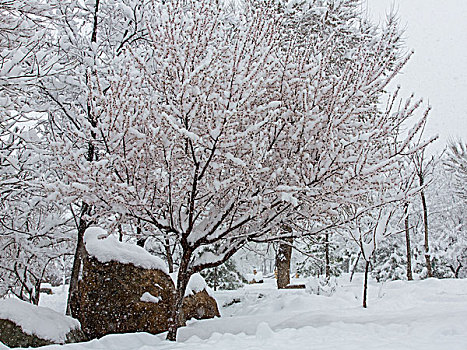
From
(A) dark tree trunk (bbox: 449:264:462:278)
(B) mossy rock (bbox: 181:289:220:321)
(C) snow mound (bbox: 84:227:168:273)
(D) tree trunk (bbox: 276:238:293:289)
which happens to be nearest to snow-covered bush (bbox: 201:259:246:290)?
(D) tree trunk (bbox: 276:238:293:289)

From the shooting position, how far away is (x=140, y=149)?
4891 mm

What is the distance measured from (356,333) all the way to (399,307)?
4157mm

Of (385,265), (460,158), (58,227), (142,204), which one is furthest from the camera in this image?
(385,265)

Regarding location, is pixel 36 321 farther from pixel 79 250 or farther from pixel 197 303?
pixel 197 303

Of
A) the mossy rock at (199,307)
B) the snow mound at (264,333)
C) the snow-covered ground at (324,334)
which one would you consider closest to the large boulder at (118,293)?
the snow-covered ground at (324,334)

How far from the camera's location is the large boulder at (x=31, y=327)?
5453mm

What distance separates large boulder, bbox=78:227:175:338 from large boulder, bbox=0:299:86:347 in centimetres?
35

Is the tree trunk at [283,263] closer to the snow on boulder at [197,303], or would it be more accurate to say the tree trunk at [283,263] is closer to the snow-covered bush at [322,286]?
the snow-covered bush at [322,286]

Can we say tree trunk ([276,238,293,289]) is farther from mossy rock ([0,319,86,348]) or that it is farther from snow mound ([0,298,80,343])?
mossy rock ([0,319,86,348])

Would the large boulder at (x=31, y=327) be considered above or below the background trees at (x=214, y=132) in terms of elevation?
below

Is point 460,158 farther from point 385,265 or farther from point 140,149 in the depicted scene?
point 140,149

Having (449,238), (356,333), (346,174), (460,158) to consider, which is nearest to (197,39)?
(346,174)

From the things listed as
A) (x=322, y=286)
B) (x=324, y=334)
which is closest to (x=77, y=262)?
(x=324, y=334)

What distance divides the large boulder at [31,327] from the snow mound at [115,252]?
1115 millimetres
